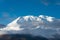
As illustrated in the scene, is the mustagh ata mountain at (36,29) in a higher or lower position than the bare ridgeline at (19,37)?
higher

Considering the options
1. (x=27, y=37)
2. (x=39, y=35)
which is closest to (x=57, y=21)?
(x=39, y=35)

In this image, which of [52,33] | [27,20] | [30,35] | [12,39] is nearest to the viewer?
[12,39]

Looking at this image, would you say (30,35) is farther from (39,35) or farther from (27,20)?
(27,20)

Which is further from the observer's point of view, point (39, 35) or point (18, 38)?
point (39, 35)

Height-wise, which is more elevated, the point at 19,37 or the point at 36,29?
the point at 36,29

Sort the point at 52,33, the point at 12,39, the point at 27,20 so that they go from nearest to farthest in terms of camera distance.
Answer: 1. the point at 12,39
2. the point at 52,33
3. the point at 27,20

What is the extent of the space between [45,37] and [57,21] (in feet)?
92.1

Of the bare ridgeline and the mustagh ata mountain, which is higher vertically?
the mustagh ata mountain

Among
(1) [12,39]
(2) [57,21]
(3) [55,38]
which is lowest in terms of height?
(1) [12,39]

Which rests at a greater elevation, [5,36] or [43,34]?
[43,34]

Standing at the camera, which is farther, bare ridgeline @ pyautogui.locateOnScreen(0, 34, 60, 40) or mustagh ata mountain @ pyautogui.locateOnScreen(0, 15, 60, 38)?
mustagh ata mountain @ pyautogui.locateOnScreen(0, 15, 60, 38)

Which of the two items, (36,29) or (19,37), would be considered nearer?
(19,37)

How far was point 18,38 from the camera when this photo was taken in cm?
7469

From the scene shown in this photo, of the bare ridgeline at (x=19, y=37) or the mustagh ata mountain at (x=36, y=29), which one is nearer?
the bare ridgeline at (x=19, y=37)
